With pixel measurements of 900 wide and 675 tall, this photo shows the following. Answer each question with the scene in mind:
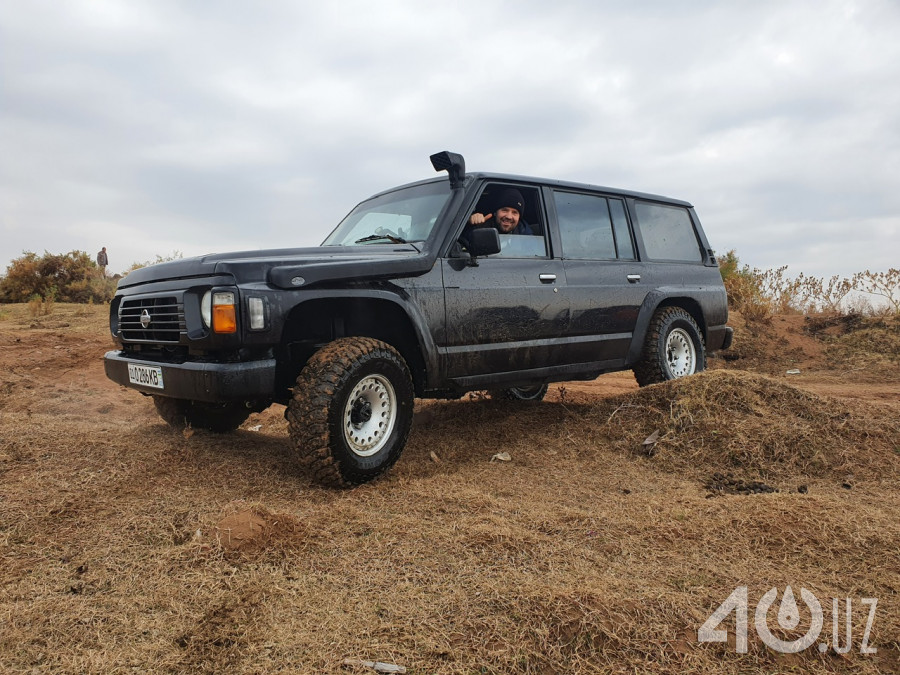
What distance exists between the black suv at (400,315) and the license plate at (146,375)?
15 mm

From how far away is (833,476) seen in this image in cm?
395

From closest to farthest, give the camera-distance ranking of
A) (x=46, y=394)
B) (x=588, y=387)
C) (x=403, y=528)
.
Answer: (x=403, y=528) → (x=46, y=394) → (x=588, y=387)

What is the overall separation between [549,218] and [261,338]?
2636mm

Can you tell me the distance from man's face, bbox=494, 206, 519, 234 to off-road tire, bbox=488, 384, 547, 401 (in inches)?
94.5

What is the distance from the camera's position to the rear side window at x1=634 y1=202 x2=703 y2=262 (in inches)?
232

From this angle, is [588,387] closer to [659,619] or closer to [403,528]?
[403,528]

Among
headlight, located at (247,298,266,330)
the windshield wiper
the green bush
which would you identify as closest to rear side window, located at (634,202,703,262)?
the windshield wiper

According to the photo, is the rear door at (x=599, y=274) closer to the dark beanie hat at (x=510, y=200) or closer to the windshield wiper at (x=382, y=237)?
the dark beanie hat at (x=510, y=200)

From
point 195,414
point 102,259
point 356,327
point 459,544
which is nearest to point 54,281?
point 102,259

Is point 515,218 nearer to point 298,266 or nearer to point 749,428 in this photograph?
point 298,266

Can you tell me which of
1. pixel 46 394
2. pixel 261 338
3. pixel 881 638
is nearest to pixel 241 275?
pixel 261 338

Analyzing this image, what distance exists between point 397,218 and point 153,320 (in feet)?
6.06

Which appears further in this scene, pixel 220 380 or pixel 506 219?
pixel 506 219

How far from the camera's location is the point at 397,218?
458cm
